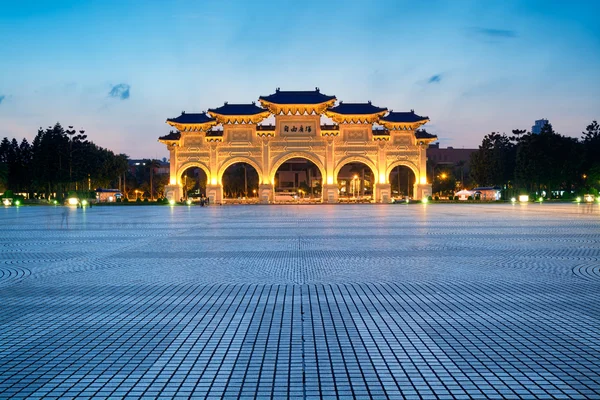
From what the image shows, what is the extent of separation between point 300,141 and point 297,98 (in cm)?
491

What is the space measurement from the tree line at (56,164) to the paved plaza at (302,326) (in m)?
53.7

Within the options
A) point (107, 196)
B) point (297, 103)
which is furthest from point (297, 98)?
point (107, 196)

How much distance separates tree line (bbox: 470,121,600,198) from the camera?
59.4 m

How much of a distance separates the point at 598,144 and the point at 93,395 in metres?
76.6

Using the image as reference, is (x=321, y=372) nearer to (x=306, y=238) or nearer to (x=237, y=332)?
(x=237, y=332)

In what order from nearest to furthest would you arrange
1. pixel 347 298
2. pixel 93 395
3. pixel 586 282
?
1. pixel 93 395
2. pixel 347 298
3. pixel 586 282

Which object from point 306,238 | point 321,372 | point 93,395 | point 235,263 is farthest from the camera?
point 306,238

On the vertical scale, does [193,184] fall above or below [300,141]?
below

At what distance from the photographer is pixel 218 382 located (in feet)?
12.3

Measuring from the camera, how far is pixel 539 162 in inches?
2319

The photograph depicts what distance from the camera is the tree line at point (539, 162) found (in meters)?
59.4

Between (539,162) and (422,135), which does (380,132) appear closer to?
(422,135)

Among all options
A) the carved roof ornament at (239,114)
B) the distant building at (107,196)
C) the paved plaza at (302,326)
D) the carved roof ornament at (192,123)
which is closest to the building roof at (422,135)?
the carved roof ornament at (239,114)

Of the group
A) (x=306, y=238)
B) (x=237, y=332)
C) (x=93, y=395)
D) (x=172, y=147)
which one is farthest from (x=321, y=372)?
(x=172, y=147)
